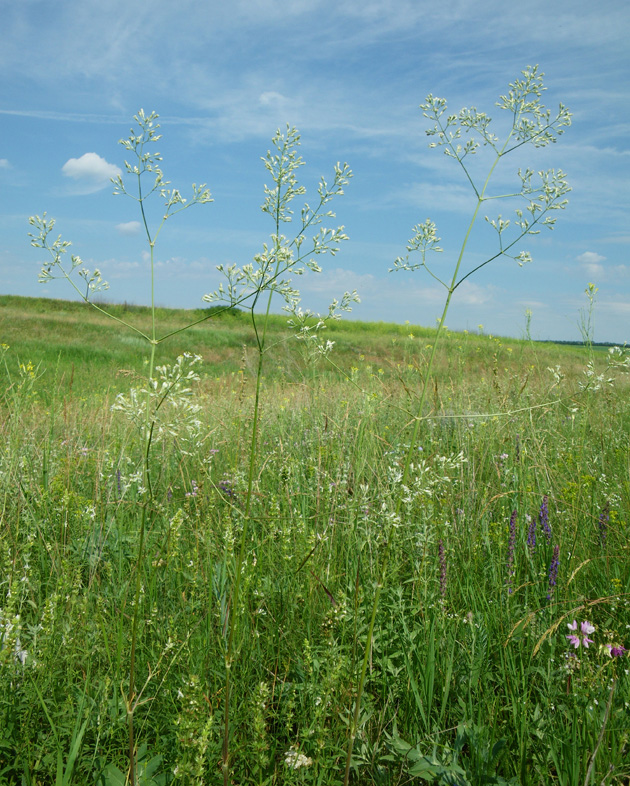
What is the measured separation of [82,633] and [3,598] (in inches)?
27.3

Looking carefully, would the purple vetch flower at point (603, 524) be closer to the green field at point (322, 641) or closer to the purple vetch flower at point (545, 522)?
the green field at point (322, 641)

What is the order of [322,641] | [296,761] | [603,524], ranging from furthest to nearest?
[603,524] → [322,641] → [296,761]

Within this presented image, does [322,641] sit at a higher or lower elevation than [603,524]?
lower

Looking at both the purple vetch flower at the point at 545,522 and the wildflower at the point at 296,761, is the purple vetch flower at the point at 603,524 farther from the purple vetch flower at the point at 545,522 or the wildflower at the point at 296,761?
the wildflower at the point at 296,761

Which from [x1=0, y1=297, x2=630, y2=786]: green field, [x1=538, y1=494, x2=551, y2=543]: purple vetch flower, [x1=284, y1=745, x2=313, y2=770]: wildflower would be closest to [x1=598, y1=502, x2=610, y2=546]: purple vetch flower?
[x1=0, y1=297, x2=630, y2=786]: green field

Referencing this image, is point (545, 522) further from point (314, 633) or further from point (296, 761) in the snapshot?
point (296, 761)

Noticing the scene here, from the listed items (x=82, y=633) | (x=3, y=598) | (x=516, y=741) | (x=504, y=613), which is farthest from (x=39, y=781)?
(x=504, y=613)

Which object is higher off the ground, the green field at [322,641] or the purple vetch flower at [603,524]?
the purple vetch flower at [603,524]

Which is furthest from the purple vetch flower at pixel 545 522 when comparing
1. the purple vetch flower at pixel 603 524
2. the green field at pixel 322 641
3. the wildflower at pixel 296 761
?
the wildflower at pixel 296 761

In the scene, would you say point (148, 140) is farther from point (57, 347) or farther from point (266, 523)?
point (57, 347)

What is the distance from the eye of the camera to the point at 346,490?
11.2 ft

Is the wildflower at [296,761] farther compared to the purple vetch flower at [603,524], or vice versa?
the purple vetch flower at [603,524]

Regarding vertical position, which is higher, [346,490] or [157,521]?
[346,490]

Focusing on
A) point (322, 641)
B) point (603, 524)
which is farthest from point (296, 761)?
point (603, 524)
